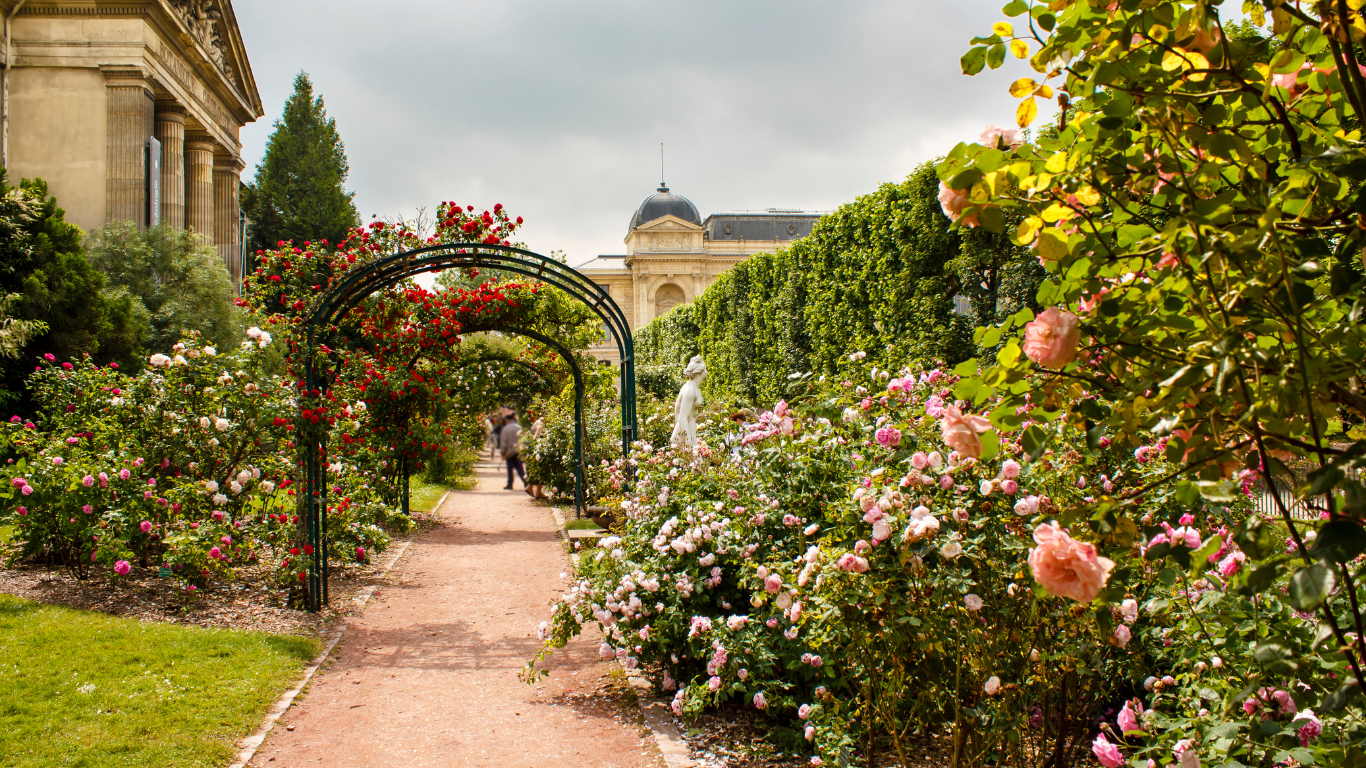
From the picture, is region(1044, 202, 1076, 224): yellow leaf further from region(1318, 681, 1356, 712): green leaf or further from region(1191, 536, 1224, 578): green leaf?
region(1318, 681, 1356, 712): green leaf

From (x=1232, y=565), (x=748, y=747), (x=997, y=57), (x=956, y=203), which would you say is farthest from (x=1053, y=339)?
(x=748, y=747)

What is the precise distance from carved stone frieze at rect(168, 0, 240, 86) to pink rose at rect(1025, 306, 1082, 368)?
73.2ft

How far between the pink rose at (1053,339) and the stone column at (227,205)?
80.9 feet

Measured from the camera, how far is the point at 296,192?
36.0 m

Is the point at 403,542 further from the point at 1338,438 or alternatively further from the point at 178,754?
the point at 1338,438

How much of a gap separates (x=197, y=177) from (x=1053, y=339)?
→ 79.4 feet

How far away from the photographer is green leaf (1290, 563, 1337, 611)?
89cm

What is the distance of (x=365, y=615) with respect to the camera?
19.2ft

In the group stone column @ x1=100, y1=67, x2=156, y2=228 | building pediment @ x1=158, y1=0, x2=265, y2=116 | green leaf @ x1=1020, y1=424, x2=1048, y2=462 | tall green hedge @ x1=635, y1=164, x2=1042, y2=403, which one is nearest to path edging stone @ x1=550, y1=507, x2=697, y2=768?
tall green hedge @ x1=635, y1=164, x2=1042, y2=403

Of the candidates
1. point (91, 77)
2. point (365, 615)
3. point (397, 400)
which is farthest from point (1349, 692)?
point (91, 77)

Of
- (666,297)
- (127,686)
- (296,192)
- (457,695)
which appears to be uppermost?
(296,192)

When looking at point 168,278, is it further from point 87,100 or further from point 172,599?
point 172,599

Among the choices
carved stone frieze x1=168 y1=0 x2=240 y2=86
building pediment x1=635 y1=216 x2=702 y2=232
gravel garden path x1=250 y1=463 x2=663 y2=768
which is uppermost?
building pediment x1=635 y1=216 x2=702 y2=232

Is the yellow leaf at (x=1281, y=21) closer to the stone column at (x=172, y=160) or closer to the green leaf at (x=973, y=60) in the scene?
the green leaf at (x=973, y=60)
